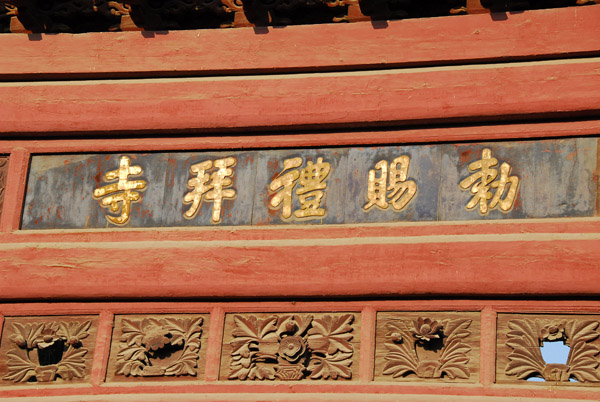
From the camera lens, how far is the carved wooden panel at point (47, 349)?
7.96 m

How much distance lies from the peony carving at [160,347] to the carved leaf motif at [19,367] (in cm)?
51

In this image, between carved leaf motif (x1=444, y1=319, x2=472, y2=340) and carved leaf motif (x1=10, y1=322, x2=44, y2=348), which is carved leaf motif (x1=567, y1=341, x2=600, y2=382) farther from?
carved leaf motif (x1=10, y1=322, x2=44, y2=348)

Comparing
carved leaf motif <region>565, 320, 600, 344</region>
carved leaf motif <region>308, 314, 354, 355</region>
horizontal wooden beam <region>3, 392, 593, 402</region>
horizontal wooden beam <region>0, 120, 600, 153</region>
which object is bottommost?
horizontal wooden beam <region>3, 392, 593, 402</region>

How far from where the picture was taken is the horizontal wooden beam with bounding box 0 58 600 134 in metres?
7.96

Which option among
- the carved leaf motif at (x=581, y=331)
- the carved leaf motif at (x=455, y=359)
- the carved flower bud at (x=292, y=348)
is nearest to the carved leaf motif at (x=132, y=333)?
the carved flower bud at (x=292, y=348)

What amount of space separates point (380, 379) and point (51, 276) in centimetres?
193

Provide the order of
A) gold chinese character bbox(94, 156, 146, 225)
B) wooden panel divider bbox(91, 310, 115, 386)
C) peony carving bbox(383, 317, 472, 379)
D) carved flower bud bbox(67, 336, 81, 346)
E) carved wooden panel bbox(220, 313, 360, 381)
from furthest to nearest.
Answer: gold chinese character bbox(94, 156, 146, 225), carved flower bud bbox(67, 336, 81, 346), wooden panel divider bbox(91, 310, 115, 386), carved wooden panel bbox(220, 313, 360, 381), peony carving bbox(383, 317, 472, 379)

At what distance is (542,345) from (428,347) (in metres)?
0.59

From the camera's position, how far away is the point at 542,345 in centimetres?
743

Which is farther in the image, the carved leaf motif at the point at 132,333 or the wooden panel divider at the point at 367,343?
the carved leaf motif at the point at 132,333

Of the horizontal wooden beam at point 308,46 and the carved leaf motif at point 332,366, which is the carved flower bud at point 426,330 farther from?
the horizontal wooden beam at point 308,46

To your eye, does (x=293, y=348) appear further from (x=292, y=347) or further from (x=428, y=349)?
(x=428, y=349)

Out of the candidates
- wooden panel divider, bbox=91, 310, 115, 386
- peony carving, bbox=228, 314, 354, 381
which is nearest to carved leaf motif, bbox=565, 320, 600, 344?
peony carving, bbox=228, 314, 354, 381

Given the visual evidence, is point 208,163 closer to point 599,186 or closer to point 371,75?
point 371,75
